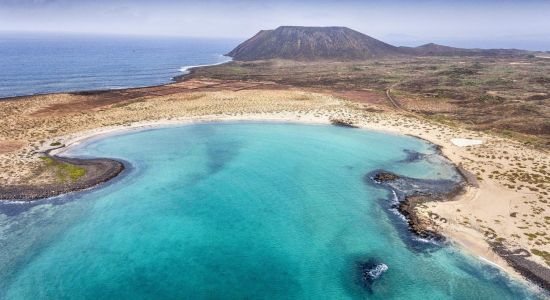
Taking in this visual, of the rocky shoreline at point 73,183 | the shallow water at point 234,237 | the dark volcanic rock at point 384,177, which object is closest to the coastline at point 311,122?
the shallow water at point 234,237

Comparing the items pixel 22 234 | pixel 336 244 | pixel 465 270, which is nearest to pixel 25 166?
pixel 22 234

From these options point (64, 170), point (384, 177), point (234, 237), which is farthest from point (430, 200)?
point (64, 170)

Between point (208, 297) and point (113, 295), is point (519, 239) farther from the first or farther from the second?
point (113, 295)

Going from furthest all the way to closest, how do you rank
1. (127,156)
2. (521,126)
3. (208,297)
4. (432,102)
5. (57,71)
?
1. (57,71)
2. (432,102)
3. (521,126)
4. (127,156)
5. (208,297)

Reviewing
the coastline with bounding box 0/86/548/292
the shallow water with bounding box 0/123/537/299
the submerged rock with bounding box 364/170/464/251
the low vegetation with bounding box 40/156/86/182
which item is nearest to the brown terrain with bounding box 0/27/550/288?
the low vegetation with bounding box 40/156/86/182

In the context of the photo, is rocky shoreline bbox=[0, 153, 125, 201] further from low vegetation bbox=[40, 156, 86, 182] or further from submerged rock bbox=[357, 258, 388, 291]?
submerged rock bbox=[357, 258, 388, 291]

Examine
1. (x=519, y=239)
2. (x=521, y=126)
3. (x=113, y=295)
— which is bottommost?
(x=113, y=295)

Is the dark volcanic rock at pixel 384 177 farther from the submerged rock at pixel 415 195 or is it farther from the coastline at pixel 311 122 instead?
the coastline at pixel 311 122
